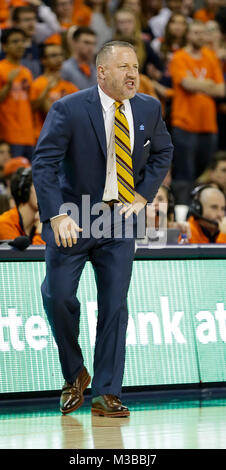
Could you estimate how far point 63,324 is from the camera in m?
5.04

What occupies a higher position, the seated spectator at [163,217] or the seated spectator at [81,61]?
the seated spectator at [81,61]

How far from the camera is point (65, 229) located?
4.83 m

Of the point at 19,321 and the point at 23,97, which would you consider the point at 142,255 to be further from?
the point at 23,97

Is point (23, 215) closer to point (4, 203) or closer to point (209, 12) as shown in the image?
point (4, 203)

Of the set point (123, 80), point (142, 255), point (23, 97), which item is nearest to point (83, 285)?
point (142, 255)

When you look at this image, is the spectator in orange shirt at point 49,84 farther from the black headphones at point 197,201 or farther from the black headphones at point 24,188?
the black headphones at point 24,188

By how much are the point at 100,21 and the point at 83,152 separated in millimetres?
6987

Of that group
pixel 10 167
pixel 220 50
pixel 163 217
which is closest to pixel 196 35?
pixel 220 50

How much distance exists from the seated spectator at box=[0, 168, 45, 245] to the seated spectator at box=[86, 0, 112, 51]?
203 inches

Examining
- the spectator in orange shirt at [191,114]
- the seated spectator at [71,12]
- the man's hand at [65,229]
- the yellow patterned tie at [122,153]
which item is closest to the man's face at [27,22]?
the seated spectator at [71,12]

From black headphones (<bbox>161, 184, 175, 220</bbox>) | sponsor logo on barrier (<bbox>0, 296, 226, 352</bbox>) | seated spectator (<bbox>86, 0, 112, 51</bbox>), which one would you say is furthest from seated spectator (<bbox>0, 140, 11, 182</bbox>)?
sponsor logo on barrier (<bbox>0, 296, 226, 352</bbox>)

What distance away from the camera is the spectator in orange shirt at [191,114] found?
1069cm

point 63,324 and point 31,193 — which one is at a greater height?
point 31,193
